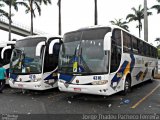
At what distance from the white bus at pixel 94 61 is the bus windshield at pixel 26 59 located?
1.69 m

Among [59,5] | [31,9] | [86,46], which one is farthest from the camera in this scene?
[31,9]

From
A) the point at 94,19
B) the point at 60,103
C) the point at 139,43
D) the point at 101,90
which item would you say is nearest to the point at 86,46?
the point at 101,90

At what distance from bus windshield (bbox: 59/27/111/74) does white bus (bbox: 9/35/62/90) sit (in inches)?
45.6

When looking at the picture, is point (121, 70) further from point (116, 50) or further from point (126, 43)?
point (126, 43)

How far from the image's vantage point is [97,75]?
791 cm

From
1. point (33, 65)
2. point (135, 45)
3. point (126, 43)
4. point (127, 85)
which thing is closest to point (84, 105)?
point (127, 85)

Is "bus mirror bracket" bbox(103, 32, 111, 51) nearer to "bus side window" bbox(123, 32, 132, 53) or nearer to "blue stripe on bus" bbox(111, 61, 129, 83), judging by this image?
"blue stripe on bus" bbox(111, 61, 129, 83)

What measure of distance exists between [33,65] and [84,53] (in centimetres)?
305

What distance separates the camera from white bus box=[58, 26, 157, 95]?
311 inches

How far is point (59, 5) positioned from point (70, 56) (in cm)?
1894

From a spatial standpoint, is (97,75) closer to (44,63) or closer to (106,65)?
(106,65)

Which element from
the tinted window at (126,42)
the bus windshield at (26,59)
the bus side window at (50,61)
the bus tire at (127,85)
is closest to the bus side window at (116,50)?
the tinted window at (126,42)

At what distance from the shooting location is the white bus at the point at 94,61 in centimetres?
789

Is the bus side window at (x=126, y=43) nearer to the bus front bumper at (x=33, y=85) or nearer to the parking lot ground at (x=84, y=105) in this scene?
the parking lot ground at (x=84, y=105)
